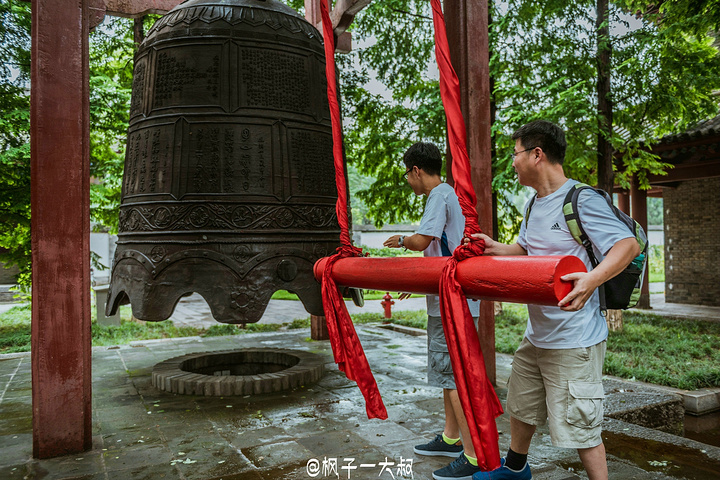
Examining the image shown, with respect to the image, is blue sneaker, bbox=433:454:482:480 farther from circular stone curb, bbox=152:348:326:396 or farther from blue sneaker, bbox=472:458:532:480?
circular stone curb, bbox=152:348:326:396

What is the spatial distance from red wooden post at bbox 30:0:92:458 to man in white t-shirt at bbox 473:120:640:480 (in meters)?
3.06

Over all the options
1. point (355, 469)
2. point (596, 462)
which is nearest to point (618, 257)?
point (596, 462)

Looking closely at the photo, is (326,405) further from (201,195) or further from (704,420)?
(704,420)

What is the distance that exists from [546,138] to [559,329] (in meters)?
0.87

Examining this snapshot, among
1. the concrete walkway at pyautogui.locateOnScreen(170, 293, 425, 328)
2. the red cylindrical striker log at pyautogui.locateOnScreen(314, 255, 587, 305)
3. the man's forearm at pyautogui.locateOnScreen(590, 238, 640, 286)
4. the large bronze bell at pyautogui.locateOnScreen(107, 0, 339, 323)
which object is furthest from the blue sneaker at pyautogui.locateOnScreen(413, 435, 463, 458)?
the concrete walkway at pyautogui.locateOnScreen(170, 293, 425, 328)

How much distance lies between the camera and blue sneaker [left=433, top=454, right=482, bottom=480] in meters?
2.98

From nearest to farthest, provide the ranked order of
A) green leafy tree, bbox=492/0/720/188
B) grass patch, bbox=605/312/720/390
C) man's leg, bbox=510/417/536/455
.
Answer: man's leg, bbox=510/417/536/455 → grass patch, bbox=605/312/720/390 → green leafy tree, bbox=492/0/720/188

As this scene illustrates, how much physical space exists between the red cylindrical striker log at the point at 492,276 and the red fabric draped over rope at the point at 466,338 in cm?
6

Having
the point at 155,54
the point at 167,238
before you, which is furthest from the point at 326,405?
the point at 155,54

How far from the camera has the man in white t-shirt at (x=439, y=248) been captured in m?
3.00

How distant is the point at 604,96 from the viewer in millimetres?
8523

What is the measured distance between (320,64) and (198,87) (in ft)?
3.34

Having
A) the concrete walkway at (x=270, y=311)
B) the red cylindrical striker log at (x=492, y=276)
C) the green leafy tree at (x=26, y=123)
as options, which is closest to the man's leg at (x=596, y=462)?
the red cylindrical striker log at (x=492, y=276)

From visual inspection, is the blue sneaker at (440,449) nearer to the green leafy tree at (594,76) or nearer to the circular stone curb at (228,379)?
the circular stone curb at (228,379)
